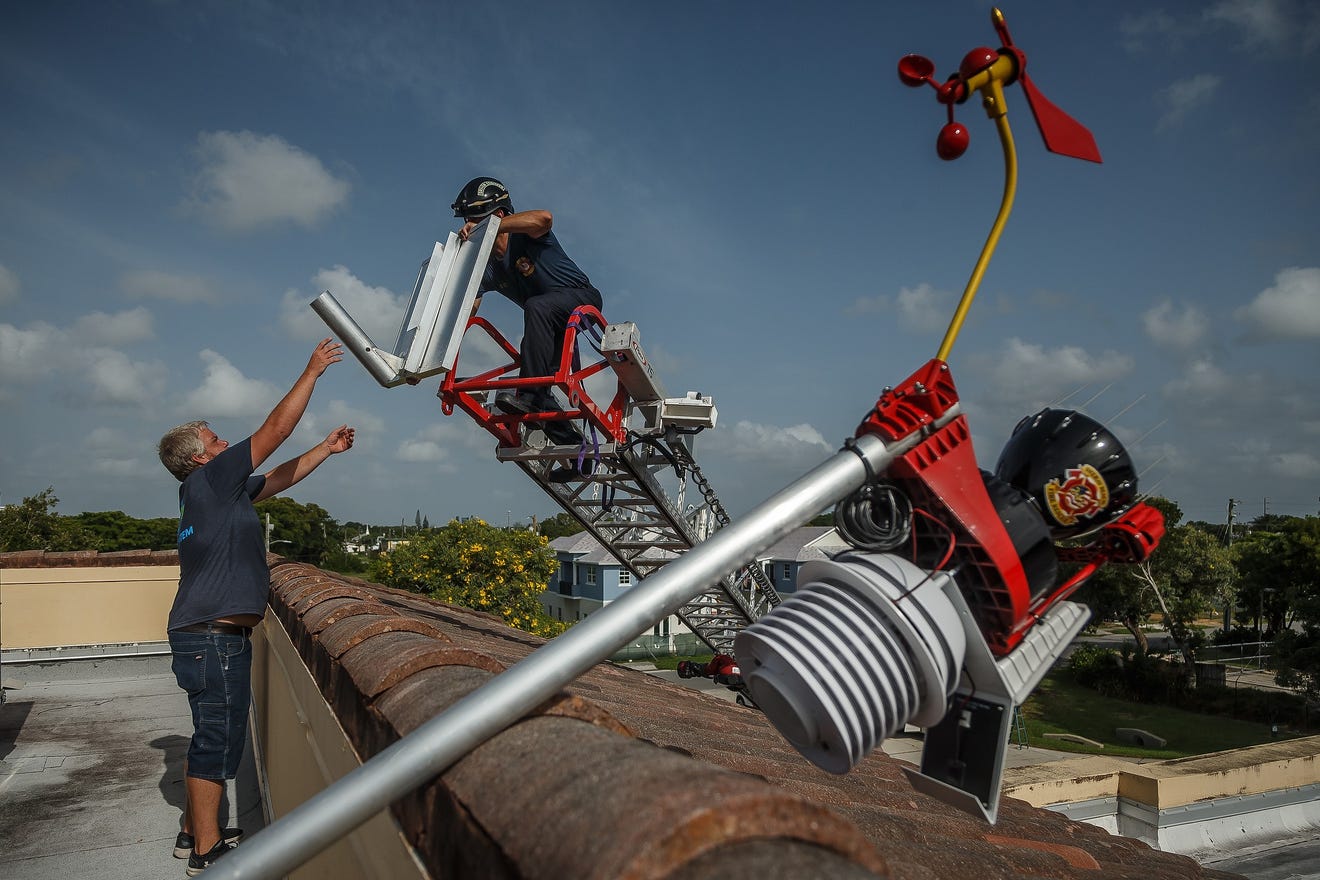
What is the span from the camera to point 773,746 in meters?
4.14

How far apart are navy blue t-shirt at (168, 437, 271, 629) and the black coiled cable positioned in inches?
105

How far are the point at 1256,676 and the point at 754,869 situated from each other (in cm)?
4922

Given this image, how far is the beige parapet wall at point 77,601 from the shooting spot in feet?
40.3

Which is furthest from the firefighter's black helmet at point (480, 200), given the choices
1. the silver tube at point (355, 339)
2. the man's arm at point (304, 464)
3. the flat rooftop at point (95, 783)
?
the flat rooftop at point (95, 783)

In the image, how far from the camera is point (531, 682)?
1.50 meters

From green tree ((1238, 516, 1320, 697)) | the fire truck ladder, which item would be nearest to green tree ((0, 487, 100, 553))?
the fire truck ladder

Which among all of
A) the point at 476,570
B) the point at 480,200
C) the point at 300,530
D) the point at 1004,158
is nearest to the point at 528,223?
the point at 480,200

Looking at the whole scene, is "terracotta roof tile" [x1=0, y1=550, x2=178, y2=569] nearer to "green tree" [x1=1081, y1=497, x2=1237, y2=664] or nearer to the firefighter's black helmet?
the firefighter's black helmet

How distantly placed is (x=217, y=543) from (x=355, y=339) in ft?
3.77

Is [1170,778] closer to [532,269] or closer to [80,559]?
[532,269]

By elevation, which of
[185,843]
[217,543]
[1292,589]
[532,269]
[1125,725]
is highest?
[532,269]

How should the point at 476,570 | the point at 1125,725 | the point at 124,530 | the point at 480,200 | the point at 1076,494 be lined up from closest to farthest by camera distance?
the point at 1076,494
the point at 480,200
the point at 476,570
the point at 1125,725
the point at 124,530

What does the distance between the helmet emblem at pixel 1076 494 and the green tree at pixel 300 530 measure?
2947 inches

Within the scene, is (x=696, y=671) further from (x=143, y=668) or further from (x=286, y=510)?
(x=286, y=510)
